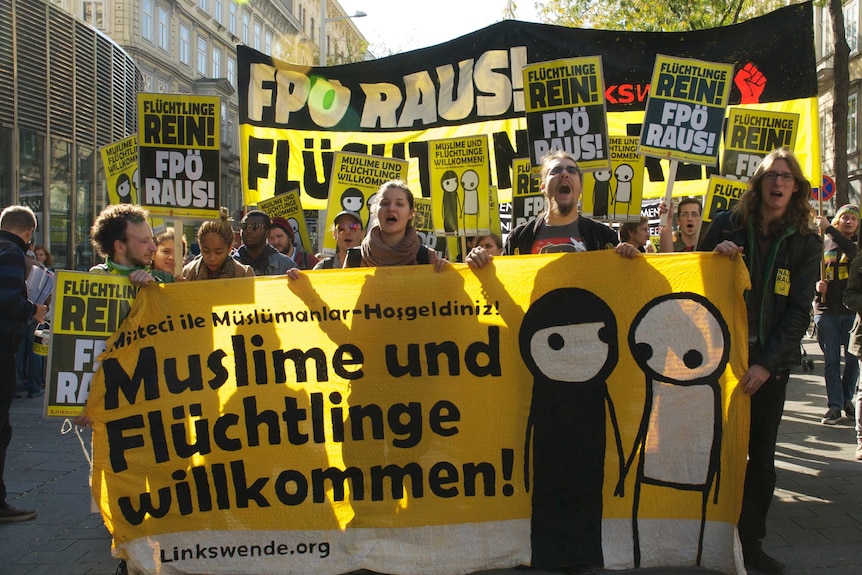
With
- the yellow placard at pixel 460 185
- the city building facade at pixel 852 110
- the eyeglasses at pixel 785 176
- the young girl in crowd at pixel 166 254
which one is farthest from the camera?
the city building facade at pixel 852 110

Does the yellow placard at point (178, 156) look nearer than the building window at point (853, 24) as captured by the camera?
Yes

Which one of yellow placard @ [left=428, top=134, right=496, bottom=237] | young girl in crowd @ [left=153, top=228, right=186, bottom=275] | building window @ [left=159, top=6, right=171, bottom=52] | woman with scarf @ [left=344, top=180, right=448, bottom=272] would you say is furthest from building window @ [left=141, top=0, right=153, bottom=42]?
woman with scarf @ [left=344, top=180, right=448, bottom=272]

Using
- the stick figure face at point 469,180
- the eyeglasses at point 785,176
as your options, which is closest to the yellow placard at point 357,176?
the stick figure face at point 469,180

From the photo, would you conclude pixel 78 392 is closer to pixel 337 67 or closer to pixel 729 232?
pixel 729 232

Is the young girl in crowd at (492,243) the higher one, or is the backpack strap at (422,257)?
the young girl in crowd at (492,243)

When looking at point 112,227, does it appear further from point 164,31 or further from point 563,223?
point 164,31

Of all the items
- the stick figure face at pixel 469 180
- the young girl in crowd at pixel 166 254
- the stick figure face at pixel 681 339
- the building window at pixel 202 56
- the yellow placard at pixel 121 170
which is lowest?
the stick figure face at pixel 681 339

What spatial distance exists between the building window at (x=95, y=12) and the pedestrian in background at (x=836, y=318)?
39.4 meters

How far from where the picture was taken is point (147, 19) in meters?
42.2

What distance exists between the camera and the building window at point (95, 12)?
39.6m

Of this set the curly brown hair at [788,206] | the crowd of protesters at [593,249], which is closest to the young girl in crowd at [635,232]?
the crowd of protesters at [593,249]

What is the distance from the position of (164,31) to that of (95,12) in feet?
17.4

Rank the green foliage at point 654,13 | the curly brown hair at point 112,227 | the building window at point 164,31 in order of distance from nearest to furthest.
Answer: the curly brown hair at point 112,227
the green foliage at point 654,13
the building window at point 164,31

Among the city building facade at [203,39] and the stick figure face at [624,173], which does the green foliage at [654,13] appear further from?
the city building facade at [203,39]
